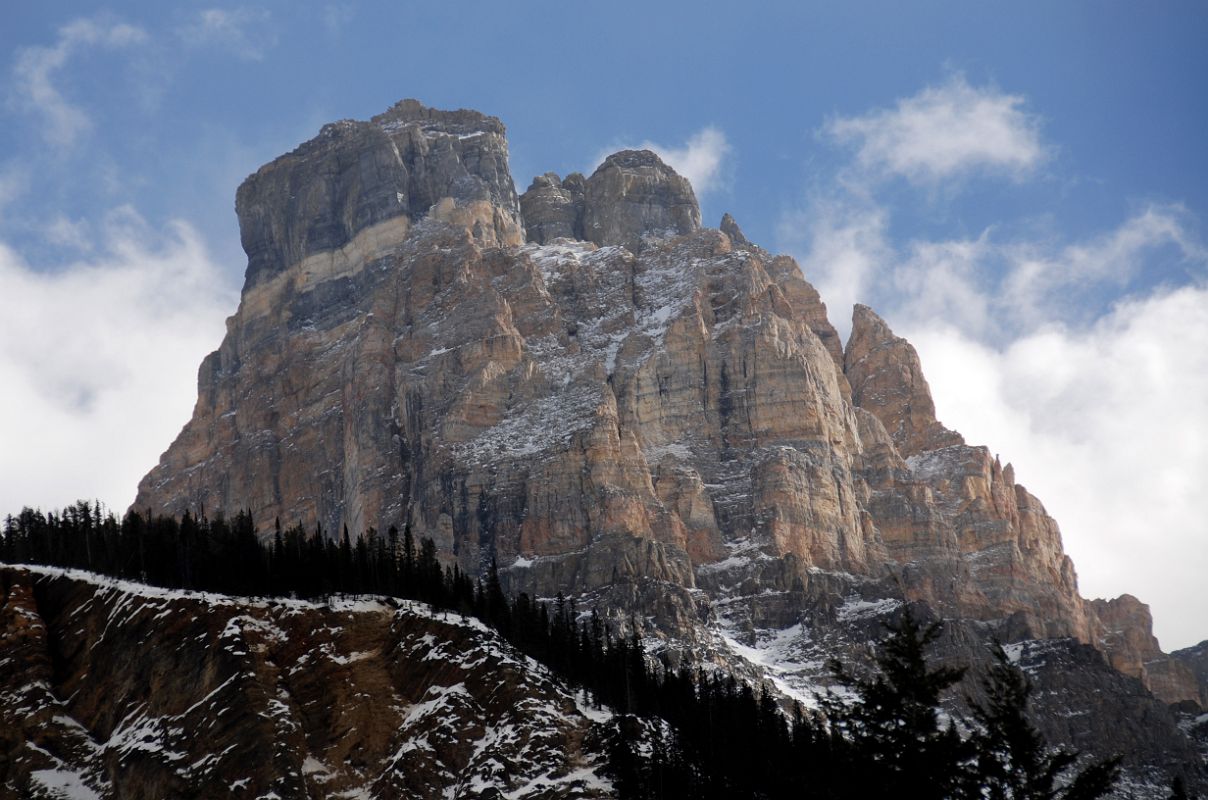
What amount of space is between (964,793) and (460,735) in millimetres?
72218

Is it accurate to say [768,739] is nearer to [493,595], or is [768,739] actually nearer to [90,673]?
[493,595]

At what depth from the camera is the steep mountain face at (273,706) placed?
129 metres

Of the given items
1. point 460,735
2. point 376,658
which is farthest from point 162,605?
point 460,735

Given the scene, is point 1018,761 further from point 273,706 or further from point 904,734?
point 273,706

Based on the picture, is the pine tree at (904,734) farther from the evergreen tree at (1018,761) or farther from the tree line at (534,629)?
the tree line at (534,629)

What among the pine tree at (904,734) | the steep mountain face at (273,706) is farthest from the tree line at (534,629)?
the pine tree at (904,734)

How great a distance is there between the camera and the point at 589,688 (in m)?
154

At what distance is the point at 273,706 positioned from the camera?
Result: 5231 inches

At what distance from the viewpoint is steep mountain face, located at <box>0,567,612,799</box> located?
129 m

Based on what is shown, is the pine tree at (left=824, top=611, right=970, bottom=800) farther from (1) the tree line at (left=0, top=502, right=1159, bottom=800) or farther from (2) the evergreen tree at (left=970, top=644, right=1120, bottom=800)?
(1) the tree line at (left=0, top=502, right=1159, bottom=800)

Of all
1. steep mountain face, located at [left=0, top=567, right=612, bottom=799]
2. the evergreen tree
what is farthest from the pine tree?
steep mountain face, located at [left=0, top=567, right=612, bottom=799]

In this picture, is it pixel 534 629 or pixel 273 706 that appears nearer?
pixel 273 706

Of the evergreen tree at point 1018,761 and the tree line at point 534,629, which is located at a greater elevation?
the tree line at point 534,629

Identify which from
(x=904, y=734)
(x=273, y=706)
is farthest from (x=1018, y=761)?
(x=273, y=706)
